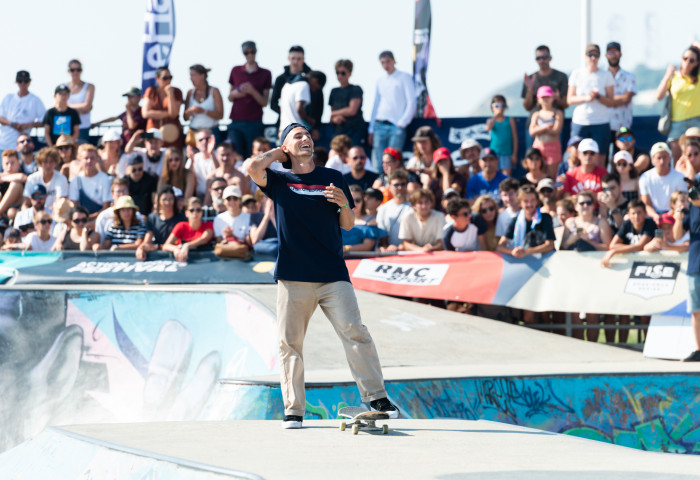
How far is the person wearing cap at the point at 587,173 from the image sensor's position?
1256cm

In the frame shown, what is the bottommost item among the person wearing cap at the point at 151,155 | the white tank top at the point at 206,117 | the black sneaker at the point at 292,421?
the black sneaker at the point at 292,421

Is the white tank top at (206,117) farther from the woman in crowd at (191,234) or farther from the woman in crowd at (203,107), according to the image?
the woman in crowd at (191,234)

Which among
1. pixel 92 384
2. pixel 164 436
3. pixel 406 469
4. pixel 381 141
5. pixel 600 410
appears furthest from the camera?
pixel 381 141

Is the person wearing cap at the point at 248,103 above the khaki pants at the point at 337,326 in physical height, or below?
above

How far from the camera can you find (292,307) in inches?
241

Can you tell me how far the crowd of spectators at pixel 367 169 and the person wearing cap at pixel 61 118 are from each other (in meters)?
0.02

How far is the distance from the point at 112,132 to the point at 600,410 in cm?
955

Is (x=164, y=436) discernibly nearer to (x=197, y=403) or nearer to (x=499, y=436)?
(x=499, y=436)

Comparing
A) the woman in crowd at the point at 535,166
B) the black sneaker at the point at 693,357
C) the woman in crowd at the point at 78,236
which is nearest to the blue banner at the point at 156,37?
the woman in crowd at the point at 78,236

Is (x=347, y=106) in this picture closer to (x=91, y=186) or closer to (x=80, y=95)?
(x=91, y=186)

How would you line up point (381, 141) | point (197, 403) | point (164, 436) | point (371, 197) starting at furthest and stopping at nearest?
point (381, 141), point (371, 197), point (197, 403), point (164, 436)

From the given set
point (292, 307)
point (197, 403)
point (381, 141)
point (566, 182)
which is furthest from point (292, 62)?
A: point (292, 307)

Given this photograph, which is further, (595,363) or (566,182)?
(566,182)

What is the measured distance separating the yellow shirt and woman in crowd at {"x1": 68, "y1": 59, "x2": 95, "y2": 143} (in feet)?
30.1
